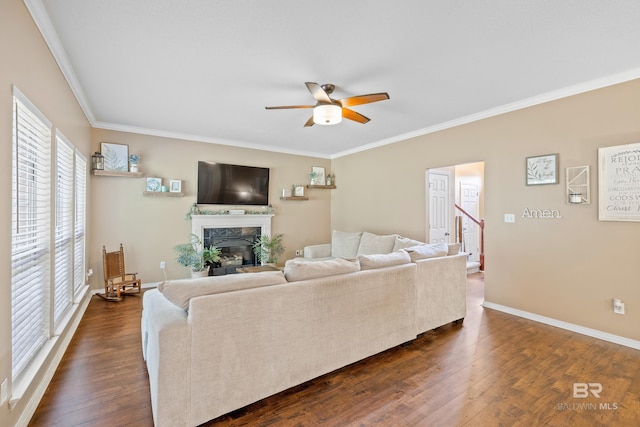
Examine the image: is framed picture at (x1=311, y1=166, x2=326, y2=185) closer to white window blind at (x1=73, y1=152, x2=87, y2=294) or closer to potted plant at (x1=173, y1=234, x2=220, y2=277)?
potted plant at (x1=173, y1=234, x2=220, y2=277)

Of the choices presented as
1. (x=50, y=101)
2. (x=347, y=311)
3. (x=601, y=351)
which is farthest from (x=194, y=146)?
(x=601, y=351)

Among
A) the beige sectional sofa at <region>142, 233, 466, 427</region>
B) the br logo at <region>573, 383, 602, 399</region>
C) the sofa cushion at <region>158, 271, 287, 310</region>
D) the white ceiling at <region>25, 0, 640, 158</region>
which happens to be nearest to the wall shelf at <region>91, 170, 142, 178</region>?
the white ceiling at <region>25, 0, 640, 158</region>

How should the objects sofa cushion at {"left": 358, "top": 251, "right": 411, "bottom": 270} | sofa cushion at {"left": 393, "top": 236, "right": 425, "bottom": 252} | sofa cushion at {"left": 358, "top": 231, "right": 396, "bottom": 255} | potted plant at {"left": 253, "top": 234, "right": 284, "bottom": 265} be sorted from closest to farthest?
sofa cushion at {"left": 358, "top": 251, "right": 411, "bottom": 270}
sofa cushion at {"left": 393, "top": 236, "right": 425, "bottom": 252}
sofa cushion at {"left": 358, "top": 231, "right": 396, "bottom": 255}
potted plant at {"left": 253, "top": 234, "right": 284, "bottom": 265}

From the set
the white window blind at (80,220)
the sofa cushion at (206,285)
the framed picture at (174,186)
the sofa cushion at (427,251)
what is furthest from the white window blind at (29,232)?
the sofa cushion at (427,251)

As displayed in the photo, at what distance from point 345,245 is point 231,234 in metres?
2.19

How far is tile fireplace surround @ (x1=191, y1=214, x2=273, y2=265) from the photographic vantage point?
5129mm

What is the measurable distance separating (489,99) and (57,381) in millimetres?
4981

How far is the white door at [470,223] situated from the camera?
650cm

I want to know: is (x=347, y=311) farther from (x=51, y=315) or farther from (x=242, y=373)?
(x=51, y=315)

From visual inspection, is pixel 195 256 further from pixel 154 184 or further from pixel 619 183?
pixel 619 183

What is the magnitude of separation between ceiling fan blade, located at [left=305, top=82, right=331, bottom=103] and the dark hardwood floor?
7.97 feet

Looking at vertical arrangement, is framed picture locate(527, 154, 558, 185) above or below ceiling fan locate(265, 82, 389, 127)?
below

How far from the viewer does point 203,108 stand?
12.5 ft

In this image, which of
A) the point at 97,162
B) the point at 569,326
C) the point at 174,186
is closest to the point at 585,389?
the point at 569,326
